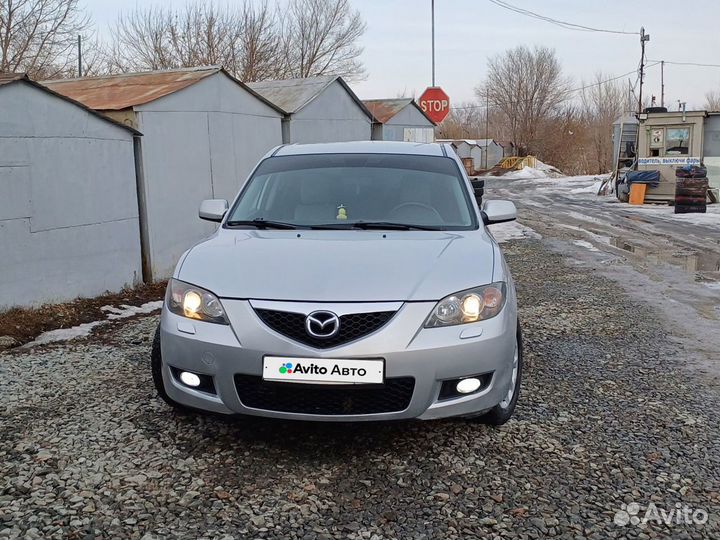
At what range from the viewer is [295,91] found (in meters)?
13.2

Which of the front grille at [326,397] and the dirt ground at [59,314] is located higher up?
the front grille at [326,397]

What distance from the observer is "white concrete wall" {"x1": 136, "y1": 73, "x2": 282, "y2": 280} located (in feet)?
29.3

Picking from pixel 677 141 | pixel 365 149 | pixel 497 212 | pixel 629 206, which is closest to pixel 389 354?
pixel 497 212

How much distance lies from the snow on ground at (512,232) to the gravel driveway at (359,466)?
9.47m

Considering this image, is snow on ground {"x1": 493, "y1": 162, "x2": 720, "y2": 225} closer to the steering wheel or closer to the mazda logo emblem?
the steering wheel

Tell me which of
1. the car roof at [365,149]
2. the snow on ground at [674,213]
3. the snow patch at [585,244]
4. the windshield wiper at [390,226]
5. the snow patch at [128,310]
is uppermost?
the car roof at [365,149]

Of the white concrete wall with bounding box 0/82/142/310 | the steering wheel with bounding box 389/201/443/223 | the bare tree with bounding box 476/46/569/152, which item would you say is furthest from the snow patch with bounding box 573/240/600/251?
the bare tree with bounding box 476/46/569/152

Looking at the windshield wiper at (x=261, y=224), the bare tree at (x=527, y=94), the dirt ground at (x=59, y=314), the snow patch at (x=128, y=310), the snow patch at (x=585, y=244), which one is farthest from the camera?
the bare tree at (x=527, y=94)

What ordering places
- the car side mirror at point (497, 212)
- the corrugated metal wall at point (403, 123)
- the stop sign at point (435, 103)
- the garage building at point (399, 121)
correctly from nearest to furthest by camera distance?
the car side mirror at point (497, 212) → the garage building at point (399, 121) → the corrugated metal wall at point (403, 123) → the stop sign at point (435, 103)

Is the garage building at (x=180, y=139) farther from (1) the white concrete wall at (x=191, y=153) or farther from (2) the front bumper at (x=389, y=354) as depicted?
(2) the front bumper at (x=389, y=354)

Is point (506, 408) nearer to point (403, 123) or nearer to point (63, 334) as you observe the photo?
point (63, 334)

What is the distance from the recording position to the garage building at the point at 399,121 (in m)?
17.2

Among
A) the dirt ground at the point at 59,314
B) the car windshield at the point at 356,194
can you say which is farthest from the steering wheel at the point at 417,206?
the dirt ground at the point at 59,314

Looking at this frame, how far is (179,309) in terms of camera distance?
3.56m
